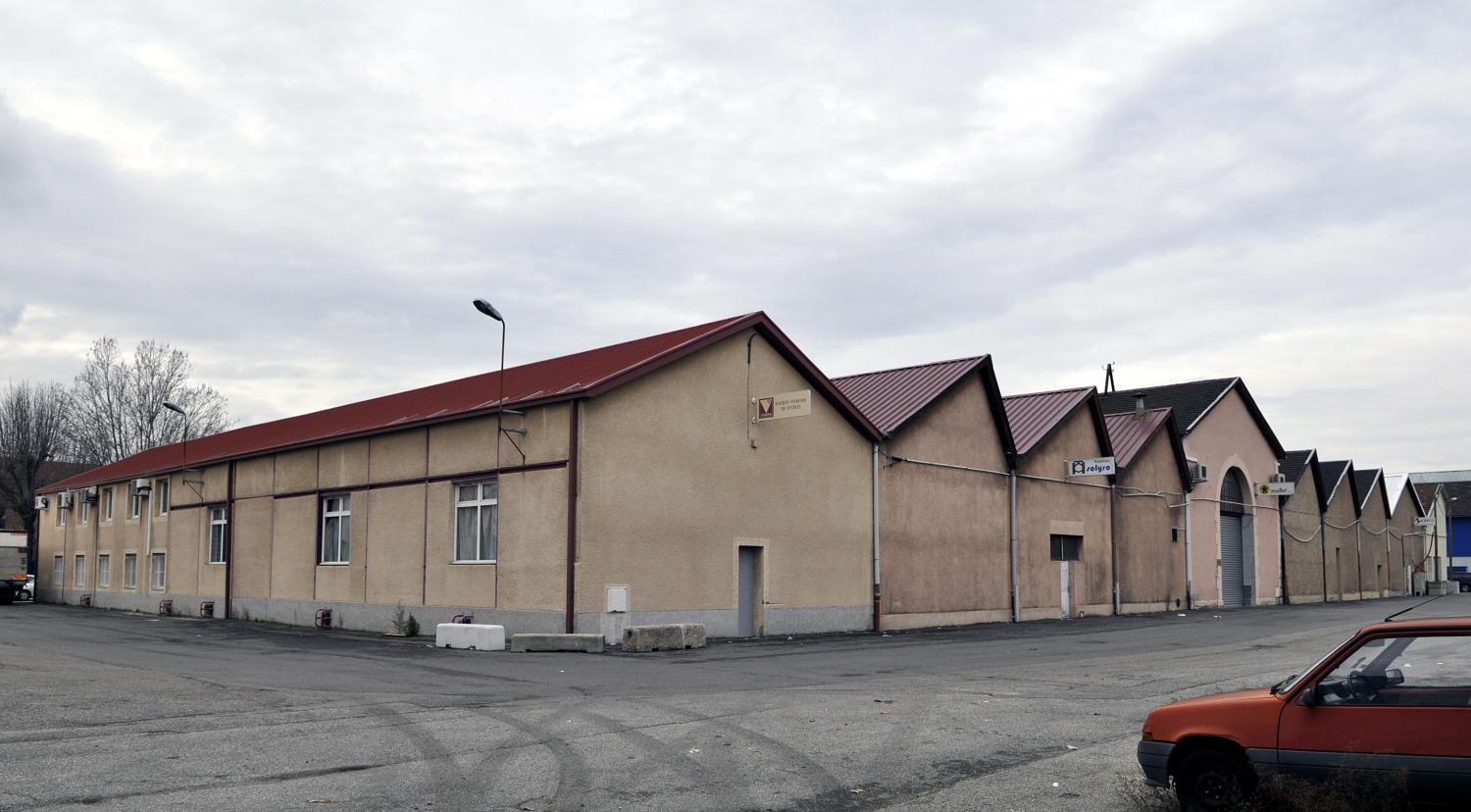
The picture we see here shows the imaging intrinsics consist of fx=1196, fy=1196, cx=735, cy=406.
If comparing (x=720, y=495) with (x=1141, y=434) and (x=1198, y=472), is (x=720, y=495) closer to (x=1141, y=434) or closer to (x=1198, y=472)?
(x=1141, y=434)

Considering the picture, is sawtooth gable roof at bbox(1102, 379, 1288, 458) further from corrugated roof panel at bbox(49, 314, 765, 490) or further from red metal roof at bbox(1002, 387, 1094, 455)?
corrugated roof panel at bbox(49, 314, 765, 490)

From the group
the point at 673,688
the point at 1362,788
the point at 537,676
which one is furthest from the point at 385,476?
the point at 1362,788

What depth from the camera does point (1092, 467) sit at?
34.4m

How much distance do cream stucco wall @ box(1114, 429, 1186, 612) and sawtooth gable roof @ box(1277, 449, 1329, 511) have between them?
1408 cm

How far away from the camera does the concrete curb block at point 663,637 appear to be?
20.4 meters

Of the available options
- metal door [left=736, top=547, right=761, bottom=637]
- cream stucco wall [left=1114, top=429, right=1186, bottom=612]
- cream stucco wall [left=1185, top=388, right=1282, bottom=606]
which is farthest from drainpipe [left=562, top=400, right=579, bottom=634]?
cream stucco wall [left=1185, top=388, right=1282, bottom=606]

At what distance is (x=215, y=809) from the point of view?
745 centimetres

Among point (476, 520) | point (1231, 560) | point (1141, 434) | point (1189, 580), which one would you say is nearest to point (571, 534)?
point (476, 520)

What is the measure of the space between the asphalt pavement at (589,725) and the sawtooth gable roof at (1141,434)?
58.6ft

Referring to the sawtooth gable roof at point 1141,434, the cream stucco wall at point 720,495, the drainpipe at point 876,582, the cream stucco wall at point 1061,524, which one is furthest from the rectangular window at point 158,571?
the sawtooth gable roof at point 1141,434

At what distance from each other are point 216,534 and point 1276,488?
39.2 meters

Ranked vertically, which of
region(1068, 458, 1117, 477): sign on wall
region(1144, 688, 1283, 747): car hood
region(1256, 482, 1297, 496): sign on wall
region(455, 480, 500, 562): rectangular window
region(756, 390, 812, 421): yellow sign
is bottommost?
region(1144, 688, 1283, 747): car hood

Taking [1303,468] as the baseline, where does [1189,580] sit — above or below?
below

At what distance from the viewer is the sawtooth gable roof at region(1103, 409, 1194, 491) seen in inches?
1543
